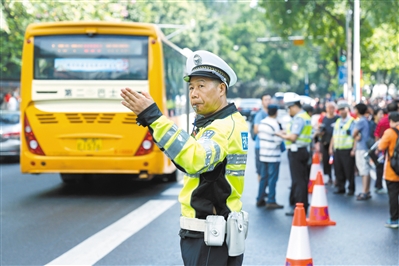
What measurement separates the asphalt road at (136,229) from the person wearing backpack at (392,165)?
29 centimetres

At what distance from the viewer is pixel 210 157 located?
3.70 meters

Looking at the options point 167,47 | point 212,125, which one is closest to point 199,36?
point 167,47

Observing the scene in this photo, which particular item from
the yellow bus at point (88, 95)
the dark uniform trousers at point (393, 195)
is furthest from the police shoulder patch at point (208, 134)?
the yellow bus at point (88, 95)

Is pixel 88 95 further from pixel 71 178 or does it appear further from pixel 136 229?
pixel 136 229

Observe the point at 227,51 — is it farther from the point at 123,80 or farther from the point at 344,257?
the point at 344,257

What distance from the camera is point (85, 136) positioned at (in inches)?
503

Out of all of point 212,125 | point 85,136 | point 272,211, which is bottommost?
point 272,211

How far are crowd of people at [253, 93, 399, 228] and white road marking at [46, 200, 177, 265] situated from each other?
174 cm

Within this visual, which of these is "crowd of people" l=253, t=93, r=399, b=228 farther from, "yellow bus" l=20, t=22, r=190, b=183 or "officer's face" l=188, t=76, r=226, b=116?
"officer's face" l=188, t=76, r=226, b=116

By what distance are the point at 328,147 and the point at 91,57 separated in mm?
5533

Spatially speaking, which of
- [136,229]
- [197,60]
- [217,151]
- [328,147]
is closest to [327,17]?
[328,147]

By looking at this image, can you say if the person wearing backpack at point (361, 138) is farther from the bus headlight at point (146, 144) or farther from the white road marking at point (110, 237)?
the bus headlight at point (146, 144)

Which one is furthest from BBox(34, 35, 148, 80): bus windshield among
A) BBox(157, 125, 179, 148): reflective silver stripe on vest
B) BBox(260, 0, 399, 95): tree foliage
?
BBox(260, 0, 399, 95): tree foliage

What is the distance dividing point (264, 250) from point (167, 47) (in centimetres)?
650
